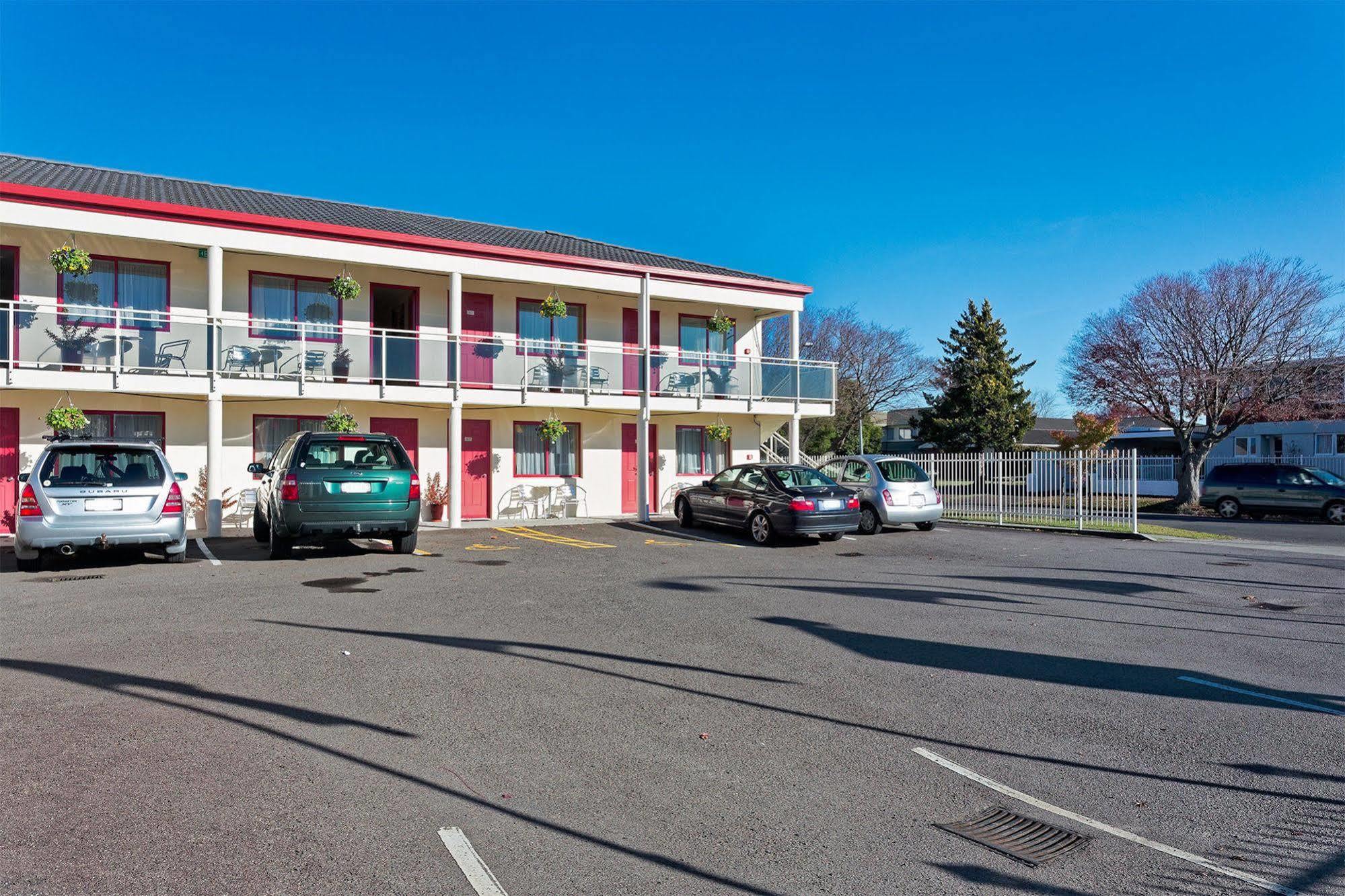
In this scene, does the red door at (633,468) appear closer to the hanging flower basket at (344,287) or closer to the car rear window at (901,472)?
the car rear window at (901,472)

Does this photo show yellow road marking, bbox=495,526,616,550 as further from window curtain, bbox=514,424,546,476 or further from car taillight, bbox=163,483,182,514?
car taillight, bbox=163,483,182,514

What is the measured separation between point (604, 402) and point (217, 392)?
25.0 feet

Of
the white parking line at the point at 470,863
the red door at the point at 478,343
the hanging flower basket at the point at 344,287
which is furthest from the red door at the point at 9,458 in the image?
the white parking line at the point at 470,863

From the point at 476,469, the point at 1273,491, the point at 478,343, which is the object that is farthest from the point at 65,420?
the point at 1273,491

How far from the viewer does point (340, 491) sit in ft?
38.3

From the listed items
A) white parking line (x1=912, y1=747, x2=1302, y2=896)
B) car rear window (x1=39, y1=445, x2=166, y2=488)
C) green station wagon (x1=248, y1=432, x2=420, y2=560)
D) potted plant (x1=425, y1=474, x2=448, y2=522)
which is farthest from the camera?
potted plant (x1=425, y1=474, x2=448, y2=522)

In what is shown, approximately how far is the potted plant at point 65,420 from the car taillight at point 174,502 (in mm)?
4894

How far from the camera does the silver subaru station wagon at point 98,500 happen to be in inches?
414

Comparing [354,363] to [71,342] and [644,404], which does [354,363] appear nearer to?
[71,342]

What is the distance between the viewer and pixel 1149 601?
9688 mm

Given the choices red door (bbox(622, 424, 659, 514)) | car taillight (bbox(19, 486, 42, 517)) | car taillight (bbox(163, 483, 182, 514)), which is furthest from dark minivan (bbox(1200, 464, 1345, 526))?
car taillight (bbox(19, 486, 42, 517))

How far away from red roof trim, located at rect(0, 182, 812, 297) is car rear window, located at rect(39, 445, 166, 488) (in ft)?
21.4

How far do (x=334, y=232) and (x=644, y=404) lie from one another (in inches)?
287

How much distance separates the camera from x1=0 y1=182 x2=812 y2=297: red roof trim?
15.0 metres
